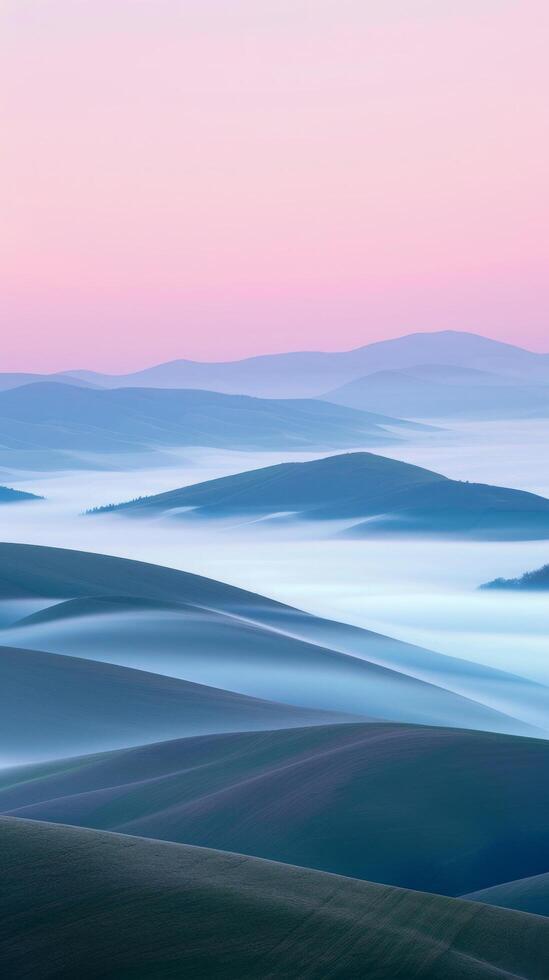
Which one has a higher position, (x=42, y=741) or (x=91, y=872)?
(x=91, y=872)

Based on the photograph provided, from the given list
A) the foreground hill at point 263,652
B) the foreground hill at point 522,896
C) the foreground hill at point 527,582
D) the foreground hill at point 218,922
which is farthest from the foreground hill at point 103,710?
the foreground hill at point 527,582

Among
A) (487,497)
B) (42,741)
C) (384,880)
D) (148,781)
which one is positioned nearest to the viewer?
(384,880)

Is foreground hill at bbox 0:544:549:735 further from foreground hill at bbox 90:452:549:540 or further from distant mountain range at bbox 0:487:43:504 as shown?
distant mountain range at bbox 0:487:43:504

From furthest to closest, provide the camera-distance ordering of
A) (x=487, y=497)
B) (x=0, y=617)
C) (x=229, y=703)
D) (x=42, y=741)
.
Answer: (x=487, y=497), (x=0, y=617), (x=229, y=703), (x=42, y=741)

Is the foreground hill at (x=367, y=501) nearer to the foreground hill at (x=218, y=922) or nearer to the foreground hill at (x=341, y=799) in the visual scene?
the foreground hill at (x=341, y=799)

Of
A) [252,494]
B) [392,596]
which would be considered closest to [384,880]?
[392,596]

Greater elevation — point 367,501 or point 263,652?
point 367,501

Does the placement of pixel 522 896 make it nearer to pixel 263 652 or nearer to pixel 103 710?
pixel 103 710

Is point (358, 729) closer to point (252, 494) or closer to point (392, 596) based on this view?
point (392, 596)

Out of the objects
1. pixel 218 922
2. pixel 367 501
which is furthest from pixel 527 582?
pixel 218 922
